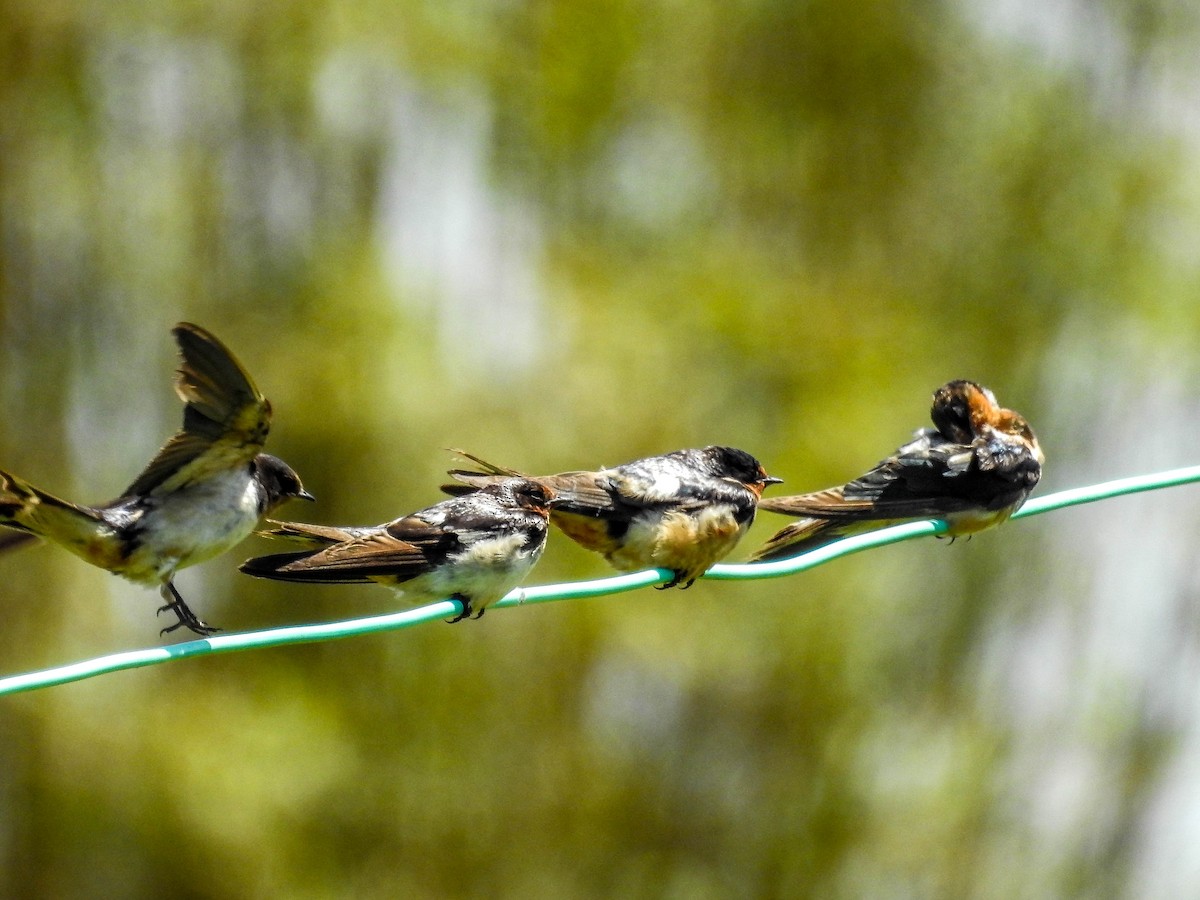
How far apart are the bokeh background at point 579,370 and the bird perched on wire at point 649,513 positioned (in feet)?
13.7

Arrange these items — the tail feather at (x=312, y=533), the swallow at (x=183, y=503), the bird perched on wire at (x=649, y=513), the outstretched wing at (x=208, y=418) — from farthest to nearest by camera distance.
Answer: the bird perched on wire at (x=649, y=513) < the tail feather at (x=312, y=533) < the swallow at (x=183, y=503) < the outstretched wing at (x=208, y=418)

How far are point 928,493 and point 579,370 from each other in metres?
4.37

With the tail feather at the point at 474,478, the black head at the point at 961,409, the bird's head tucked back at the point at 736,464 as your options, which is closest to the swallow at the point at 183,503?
the tail feather at the point at 474,478

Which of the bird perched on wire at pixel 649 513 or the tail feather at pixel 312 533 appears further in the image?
the bird perched on wire at pixel 649 513

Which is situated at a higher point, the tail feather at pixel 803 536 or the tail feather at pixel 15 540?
the tail feather at pixel 803 536

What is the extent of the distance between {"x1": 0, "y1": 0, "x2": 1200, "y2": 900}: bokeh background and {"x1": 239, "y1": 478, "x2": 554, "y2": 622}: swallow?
460cm

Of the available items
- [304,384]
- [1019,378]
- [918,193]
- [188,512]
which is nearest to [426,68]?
[304,384]

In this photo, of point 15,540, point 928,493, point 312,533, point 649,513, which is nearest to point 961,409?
point 928,493

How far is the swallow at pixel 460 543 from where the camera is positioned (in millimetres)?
4977

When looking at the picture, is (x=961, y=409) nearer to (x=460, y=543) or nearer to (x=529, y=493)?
(x=529, y=493)

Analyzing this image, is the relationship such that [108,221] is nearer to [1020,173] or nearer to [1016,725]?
[1020,173]

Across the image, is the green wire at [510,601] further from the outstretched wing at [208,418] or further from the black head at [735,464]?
the black head at [735,464]

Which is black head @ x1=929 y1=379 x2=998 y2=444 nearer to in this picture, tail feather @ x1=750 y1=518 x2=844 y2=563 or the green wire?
tail feather @ x1=750 y1=518 x2=844 y2=563

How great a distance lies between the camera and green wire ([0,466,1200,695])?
3.20 m
